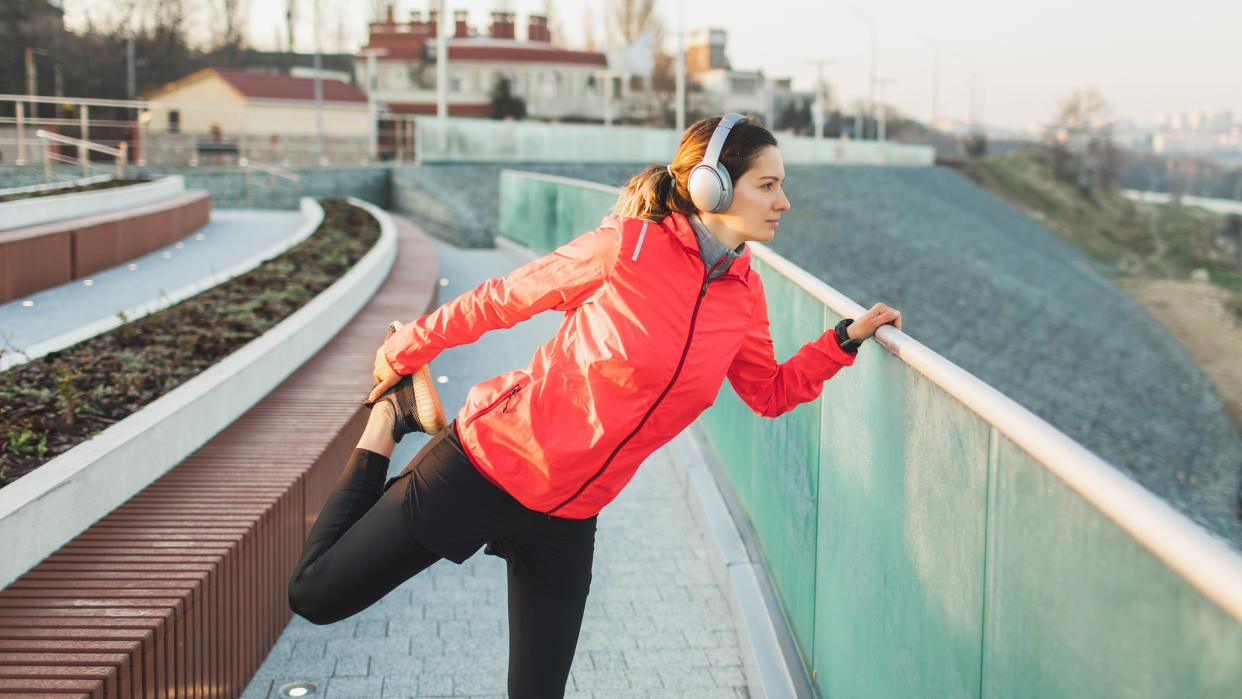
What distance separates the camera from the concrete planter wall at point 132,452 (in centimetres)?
367

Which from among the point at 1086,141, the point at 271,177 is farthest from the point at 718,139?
the point at 1086,141

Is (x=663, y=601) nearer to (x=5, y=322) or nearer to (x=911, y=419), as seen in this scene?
(x=911, y=419)

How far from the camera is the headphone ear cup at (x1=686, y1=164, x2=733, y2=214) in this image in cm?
299

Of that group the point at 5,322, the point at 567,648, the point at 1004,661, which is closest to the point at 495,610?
the point at 567,648

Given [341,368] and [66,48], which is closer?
[341,368]

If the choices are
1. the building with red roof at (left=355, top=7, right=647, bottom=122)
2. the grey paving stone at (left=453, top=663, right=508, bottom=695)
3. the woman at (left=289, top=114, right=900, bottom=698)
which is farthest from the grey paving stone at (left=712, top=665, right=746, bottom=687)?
the building with red roof at (left=355, top=7, right=647, bottom=122)

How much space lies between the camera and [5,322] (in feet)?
32.2

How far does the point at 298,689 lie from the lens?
426 centimetres

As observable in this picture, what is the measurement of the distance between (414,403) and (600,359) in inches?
31.1

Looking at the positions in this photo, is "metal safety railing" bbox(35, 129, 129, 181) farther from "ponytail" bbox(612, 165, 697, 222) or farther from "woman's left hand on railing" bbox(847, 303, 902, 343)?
"woman's left hand on railing" bbox(847, 303, 902, 343)

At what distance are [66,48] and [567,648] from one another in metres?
71.5

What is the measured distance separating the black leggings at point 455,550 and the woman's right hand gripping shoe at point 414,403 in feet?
0.56

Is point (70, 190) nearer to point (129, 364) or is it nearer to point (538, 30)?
point (129, 364)

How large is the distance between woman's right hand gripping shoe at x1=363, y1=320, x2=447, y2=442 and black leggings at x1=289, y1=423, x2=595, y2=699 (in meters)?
0.17
